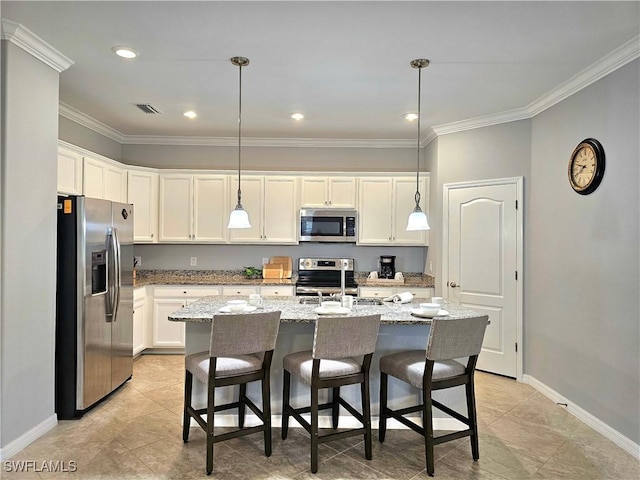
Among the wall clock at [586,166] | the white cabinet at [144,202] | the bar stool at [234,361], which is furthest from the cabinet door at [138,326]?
the wall clock at [586,166]

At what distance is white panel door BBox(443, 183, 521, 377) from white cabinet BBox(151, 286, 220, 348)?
9.90ft

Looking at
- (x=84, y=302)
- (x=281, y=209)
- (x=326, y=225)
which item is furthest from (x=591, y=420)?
(x=84, y=302)

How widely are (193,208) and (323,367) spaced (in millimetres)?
3322

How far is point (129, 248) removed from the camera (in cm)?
395

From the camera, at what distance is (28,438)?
110 inches

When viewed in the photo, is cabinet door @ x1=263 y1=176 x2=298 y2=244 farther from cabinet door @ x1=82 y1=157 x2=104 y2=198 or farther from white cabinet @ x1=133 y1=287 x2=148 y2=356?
cabinet door @ x1=82 y1=157 x2=104 y2=198

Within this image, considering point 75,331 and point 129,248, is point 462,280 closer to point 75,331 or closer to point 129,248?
point 129,248

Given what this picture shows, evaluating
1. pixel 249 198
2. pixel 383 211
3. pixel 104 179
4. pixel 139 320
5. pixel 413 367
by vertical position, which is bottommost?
pixel 139 320

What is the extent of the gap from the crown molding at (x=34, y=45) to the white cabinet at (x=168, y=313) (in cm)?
254

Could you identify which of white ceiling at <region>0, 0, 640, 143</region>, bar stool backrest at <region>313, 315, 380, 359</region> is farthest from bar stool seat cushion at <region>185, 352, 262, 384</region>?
white ceiling at <region>0, 0, 640, 143</region>

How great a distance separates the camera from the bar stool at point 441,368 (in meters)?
2.47

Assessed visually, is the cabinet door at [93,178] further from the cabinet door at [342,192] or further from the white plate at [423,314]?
the white plate at [423,314]

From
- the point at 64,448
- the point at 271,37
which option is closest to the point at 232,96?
the point at 271,37

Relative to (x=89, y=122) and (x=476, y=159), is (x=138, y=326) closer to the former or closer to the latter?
(x=89, y=122)
